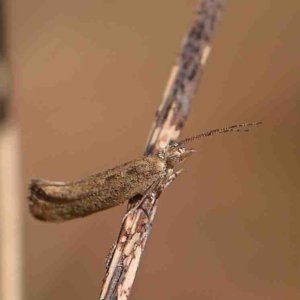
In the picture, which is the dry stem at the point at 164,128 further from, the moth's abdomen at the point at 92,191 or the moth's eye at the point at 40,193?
the moth's eye at the point at 40,193

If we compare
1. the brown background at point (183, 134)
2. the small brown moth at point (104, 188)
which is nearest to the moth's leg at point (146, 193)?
the small brown moth at point (104, 188)

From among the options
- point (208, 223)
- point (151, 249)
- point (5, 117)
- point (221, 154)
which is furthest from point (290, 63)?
point (5, 117)

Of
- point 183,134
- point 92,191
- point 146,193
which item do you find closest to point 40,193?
point 92,191

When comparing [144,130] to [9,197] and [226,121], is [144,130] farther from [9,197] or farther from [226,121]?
[9,197]

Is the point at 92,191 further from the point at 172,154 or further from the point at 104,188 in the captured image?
the point at 172,154

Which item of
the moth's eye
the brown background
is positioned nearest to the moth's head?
the moth's eye
